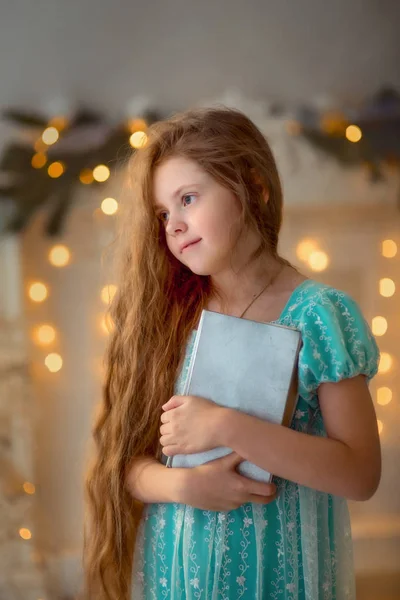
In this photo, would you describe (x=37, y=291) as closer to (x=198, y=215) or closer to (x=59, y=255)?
(x=59, y=255)

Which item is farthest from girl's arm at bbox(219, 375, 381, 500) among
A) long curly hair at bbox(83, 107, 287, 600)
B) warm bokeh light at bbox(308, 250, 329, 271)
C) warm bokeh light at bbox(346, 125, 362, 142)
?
warm bokeh light at bbox(346, 125, 362, 142)

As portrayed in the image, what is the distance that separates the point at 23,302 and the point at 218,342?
1.01 m

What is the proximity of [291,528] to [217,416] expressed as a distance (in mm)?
188

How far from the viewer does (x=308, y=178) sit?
1653 mm

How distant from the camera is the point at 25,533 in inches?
66.2

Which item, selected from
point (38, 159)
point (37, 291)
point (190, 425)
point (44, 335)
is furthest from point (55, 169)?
point (190, 425)

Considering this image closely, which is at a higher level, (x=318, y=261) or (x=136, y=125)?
(x=136, y=125)

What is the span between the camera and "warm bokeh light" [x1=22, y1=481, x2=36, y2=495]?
169 cm

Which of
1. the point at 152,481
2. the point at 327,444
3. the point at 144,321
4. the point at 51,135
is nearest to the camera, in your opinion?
the point at 327,444

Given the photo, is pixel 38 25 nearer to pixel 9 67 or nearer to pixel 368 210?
pixel 9 67

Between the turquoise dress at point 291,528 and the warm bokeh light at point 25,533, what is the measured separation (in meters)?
0.93

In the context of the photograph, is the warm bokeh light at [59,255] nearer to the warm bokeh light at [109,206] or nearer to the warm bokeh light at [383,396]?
the warm bokeh light at [109,206]

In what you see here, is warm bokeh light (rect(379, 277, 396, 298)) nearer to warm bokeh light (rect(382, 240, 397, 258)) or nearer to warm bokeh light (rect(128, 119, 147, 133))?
warm bokeh light (rect(382, 240, 397, 258))

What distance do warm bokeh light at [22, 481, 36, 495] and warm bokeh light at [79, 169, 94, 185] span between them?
81 centimetres
